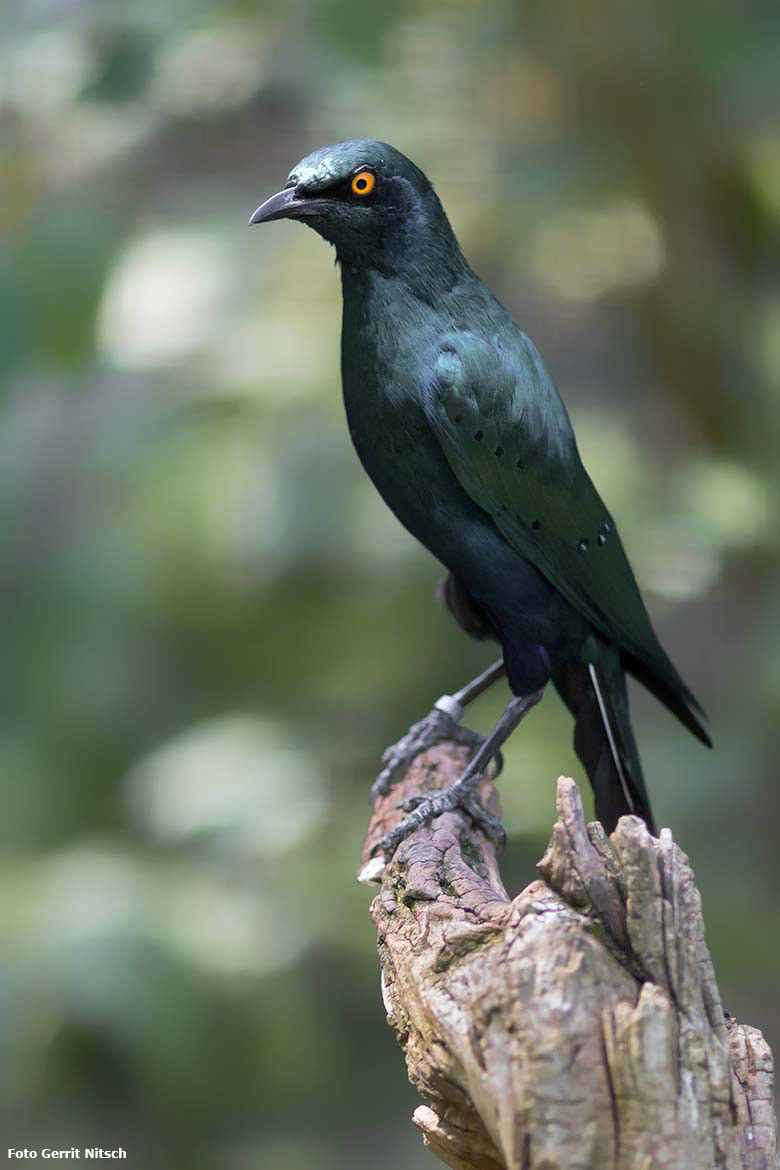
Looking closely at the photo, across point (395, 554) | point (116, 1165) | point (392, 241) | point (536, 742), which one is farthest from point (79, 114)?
point (116, 1165)

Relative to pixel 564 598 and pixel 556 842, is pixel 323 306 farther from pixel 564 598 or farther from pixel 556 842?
pixel 556 842

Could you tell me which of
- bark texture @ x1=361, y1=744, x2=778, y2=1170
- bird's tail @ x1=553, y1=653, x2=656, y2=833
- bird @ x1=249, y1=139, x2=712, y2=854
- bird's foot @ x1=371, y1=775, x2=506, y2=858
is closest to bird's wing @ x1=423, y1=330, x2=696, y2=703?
bird @ x1=249, y1=139, x2=712, y2=854

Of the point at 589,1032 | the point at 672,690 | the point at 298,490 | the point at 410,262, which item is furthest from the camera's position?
the point at 298,490

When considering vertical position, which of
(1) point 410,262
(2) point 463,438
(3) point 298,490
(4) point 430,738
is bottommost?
(4) point 430,738

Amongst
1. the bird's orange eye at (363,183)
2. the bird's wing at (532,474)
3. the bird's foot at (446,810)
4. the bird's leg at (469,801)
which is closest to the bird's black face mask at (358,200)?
the bird's orange eye at (363,183)

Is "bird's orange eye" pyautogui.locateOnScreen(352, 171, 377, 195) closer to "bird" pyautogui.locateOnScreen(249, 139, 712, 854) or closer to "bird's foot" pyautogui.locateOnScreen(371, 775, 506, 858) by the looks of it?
"bird" pyautogui.locateOnScreen(249, 139, 712, 854)

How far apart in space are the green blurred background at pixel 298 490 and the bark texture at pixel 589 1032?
2.55 metres

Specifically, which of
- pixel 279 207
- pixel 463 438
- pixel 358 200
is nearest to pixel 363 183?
pixel 358 200

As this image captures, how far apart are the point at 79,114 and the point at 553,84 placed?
1.86 m

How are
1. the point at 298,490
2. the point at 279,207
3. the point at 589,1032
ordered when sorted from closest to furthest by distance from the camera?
the point at 589,1032 → the point at 279,207 → the point at 298,490

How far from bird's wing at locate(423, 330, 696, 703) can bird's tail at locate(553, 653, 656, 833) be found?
0.47 ft

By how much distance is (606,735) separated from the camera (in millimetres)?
3535

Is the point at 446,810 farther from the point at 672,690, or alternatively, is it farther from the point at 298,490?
the point at 298,490

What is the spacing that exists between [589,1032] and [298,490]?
3311 mm
